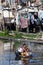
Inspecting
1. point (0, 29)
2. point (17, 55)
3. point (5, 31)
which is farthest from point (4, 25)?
point (17, 55)

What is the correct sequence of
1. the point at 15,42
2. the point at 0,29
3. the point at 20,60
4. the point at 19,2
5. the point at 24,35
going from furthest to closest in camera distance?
the point at 19,2
the point at 0,29
the point at 24,35
the point at 15,42
the point at 20,60

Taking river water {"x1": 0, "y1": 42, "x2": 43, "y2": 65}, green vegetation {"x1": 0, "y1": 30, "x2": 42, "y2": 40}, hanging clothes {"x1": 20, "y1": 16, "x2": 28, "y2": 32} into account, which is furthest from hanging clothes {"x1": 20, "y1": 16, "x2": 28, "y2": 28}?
river water {"x1": 0, "y1": 42, "x2": 43, "y2": 65}

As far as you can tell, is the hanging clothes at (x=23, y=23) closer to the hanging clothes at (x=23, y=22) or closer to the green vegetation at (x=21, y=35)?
the hanging clothes at (x=23, y=22)

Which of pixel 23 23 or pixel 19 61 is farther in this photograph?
pixel 23 23

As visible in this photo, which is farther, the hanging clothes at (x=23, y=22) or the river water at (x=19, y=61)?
the hanging clothes at (x=23, y=22)

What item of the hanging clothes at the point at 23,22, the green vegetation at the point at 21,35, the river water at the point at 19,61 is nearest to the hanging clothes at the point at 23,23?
the hanging clothes at the point at 23,22

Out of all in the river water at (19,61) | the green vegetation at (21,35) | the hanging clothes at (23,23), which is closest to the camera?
the river water at (19,61)

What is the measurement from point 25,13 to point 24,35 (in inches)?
246

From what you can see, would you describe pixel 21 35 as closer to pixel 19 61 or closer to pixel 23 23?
pixel 23 23

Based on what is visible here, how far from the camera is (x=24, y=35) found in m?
45.3

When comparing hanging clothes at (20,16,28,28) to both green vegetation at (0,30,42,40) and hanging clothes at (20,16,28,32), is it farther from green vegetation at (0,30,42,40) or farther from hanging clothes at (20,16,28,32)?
green vegetation at (0,30,42,40)

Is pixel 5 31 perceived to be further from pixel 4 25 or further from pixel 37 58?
pixel 37 58

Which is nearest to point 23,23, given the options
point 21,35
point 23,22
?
point 23,22

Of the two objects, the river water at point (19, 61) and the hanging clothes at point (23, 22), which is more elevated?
the river water at point (19, 61)
